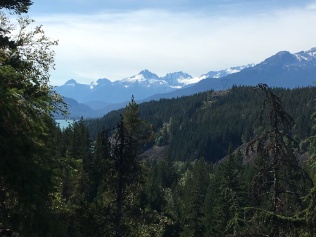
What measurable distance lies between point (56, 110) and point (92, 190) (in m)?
43.4

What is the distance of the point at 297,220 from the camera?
12.5 metres

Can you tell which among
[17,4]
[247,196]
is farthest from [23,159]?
[247,196]

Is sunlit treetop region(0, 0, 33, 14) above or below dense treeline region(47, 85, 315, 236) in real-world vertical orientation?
above

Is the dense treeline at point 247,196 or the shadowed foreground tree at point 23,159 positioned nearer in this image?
the shadowed foreground tree at point 23,159

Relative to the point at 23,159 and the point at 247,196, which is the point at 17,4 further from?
the point at 247,196

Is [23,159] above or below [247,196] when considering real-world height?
above

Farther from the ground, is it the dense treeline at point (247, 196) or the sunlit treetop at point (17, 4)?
the sunlit treetop at point (17, 4)

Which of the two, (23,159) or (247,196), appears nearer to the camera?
(23,159)

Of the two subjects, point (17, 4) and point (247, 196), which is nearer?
point (17, 4)

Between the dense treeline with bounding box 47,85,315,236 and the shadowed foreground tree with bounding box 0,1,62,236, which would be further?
the dense treeline with bounding box 47,85,315,236

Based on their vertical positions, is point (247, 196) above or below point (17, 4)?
below

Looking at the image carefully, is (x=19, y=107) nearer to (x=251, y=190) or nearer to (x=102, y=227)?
(x=251, y=190)

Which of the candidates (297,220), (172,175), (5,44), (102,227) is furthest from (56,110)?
(172,175)

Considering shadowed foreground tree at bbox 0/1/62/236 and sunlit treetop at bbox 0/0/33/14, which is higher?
sunlit treetop at bbox 0/0/33/14
